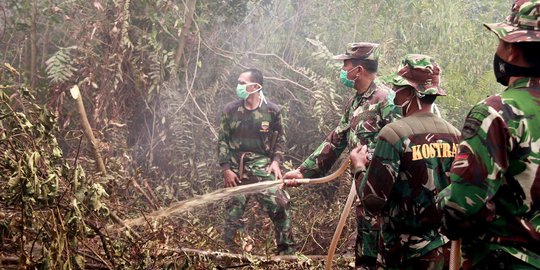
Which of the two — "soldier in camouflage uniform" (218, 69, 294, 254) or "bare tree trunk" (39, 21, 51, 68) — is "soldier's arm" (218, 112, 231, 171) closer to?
"soldier in camouflage uniform" (218, 69, 294, 254)

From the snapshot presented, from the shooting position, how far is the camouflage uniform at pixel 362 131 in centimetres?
383

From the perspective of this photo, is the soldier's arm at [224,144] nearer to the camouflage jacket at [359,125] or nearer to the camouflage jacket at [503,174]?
the camouflage jacket at [359,125]

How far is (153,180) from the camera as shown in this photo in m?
7.51

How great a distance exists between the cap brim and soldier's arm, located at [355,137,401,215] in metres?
0.94

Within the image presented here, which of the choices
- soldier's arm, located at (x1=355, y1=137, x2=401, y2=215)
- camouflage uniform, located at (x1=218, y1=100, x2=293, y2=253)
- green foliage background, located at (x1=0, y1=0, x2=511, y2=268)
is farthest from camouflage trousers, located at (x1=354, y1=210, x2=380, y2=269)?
camouflage uniform, located at (x1=218, y1=100, x2=293, y2=253)

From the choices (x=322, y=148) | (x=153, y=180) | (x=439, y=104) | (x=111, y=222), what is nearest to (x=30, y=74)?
(x=153, y=180)

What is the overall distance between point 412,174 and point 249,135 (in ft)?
11.1

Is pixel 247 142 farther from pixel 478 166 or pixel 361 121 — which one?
pixel 478 166

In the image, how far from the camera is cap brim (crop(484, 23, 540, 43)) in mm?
2008

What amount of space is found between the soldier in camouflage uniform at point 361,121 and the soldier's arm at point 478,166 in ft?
5.68

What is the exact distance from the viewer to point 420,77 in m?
3.11

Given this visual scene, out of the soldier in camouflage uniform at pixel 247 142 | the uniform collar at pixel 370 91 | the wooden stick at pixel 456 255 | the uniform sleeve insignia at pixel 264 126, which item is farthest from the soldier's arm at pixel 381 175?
the uniform sleeve insignia at pixel 264 126

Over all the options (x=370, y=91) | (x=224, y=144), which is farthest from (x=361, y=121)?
(x=224, y=144)

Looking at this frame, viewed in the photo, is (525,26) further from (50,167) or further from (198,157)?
(198,157)
